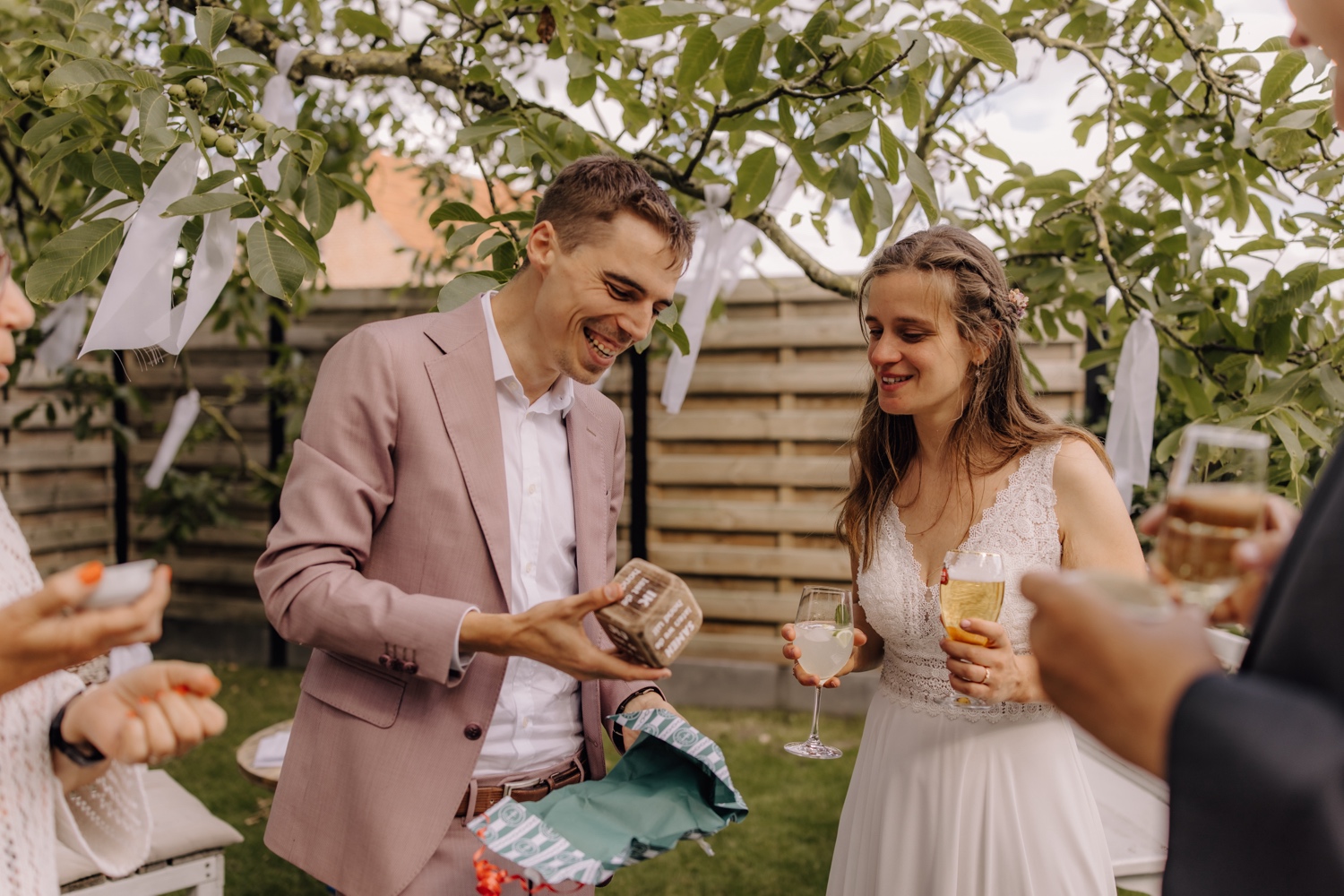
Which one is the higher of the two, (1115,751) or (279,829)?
(1115,751)

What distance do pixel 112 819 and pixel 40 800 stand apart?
0.14 meters

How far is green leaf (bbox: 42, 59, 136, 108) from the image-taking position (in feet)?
5.19

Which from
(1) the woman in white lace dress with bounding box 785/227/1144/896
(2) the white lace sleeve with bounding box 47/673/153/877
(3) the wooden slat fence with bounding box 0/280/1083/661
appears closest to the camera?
(2) the white lace sleeve with bounding box 47/673/153/877

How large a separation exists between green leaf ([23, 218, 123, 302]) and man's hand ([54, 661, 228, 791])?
90cm

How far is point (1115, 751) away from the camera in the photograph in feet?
2.25

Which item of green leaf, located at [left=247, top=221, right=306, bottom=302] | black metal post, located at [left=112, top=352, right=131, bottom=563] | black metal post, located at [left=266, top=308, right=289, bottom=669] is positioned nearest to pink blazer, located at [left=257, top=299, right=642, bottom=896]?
green leaf, located at [left=247, top=221, right=306, bottom=302]

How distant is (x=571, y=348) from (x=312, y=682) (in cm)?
75

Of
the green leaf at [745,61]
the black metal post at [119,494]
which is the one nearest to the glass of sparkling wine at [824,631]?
the green leaf at [745,61]

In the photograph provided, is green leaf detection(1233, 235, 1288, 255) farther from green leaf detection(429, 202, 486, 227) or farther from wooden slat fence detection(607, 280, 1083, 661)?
wooden slat fence detection(607, 280, 1083, 661)

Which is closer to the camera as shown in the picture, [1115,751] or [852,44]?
[1115,751]

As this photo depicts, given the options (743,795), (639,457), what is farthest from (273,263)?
(639,457)

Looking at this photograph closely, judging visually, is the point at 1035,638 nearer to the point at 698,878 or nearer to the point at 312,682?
the point at 312,682

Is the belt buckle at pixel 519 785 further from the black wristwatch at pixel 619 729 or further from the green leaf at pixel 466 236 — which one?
the green leaf at pixel 466 236

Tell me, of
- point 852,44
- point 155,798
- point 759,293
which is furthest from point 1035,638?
point 759,293
